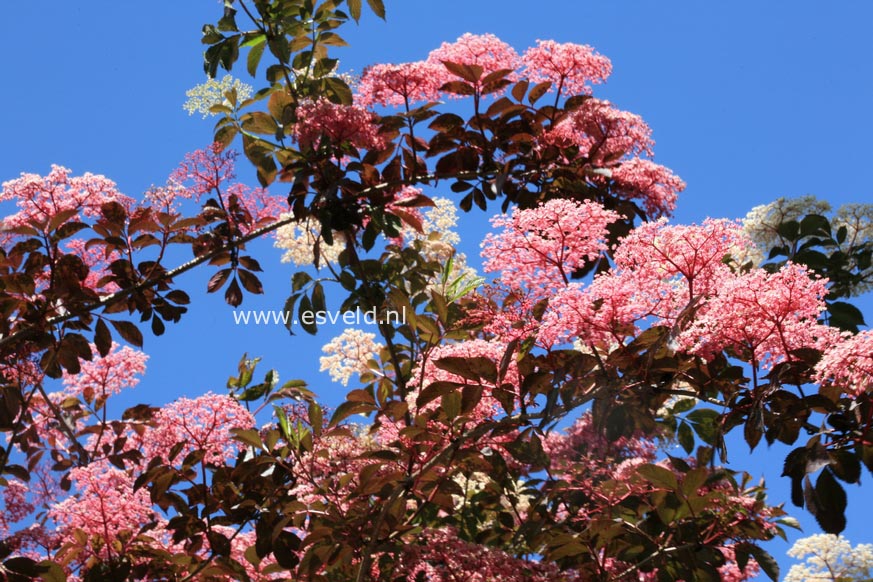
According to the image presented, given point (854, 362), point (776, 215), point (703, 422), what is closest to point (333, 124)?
point (703, 422)

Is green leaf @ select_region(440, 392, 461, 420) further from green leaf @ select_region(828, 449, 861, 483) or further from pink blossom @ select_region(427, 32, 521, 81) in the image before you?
pink blossom @ select_region(427, 32, 521, 81)

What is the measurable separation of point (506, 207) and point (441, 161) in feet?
1.10

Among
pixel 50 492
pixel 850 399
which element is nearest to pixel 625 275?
pixel 850 399

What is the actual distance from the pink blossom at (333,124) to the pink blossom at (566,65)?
66cm

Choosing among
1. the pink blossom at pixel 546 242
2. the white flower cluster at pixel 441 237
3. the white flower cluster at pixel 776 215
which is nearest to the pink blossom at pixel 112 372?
the white flower cluster at pixel 441 237

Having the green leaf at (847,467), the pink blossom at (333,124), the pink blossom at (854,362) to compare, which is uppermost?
the pink blossom at (333,124)

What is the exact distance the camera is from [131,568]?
3299 mm

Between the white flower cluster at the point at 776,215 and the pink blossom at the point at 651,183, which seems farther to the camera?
the white flower cluster at the point at 776,215

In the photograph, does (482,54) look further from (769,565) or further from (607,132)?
(769,565)

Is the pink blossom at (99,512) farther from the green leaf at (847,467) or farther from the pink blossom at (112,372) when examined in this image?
the green leaf at (847,467)

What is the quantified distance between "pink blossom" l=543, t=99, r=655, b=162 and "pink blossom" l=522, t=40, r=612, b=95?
9cm

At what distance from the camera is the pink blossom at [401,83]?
3506mm

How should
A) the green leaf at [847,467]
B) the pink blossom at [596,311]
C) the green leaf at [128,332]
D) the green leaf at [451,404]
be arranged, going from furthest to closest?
the green leaf at [128,332]
the green leaf at [451,404]
the pink blossom at [596,311]
the green leaf at [847,467]

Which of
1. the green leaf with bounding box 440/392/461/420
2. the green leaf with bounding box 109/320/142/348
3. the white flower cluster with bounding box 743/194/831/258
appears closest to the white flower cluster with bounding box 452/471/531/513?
the green leaf with bounding box 440/392/461/420
